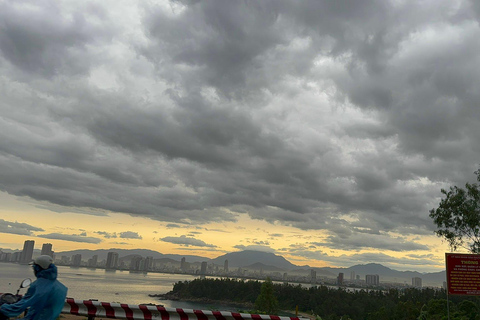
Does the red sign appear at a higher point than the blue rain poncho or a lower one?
higher

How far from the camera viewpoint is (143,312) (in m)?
10.9

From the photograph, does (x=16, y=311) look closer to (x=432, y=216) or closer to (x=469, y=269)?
(x=469, y=269)

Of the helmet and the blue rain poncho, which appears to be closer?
the blue rain poncho

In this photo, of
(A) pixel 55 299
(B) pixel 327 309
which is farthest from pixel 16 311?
(B) pixel 327 309

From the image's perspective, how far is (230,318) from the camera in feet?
34.7

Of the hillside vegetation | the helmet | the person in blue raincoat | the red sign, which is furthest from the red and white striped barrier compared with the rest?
the hillside vegetation

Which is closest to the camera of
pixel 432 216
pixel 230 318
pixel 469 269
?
pixel 230 318

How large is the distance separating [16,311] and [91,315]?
600 cm

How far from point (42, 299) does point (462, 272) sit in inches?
757

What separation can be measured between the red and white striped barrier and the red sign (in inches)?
470

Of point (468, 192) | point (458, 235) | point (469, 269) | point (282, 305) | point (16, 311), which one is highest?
point (468, 192)

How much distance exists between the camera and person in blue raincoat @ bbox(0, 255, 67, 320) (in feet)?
19.1

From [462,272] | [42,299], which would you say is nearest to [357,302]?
[462,272]

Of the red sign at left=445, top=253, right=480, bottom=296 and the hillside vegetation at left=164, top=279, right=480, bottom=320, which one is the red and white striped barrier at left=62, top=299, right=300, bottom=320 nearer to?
the red sign at left=445, top=253, right=480, bottom=296
